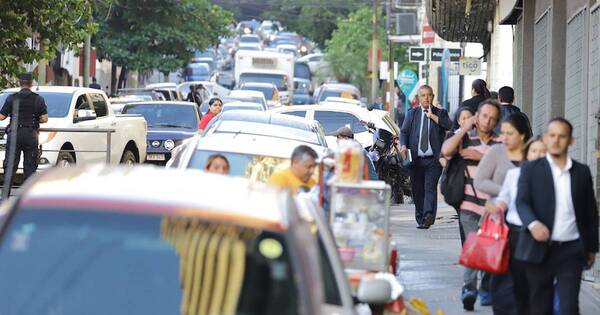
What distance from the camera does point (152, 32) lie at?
177 ft

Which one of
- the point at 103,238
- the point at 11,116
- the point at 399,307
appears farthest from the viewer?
the point at 11,116

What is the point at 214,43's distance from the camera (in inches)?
2256

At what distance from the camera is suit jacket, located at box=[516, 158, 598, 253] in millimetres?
9406

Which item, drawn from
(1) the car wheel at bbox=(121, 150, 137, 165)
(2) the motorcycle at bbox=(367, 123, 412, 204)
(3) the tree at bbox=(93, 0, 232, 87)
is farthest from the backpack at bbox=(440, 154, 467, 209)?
(3) the tree at bbox=(93, 0, 232, 87)

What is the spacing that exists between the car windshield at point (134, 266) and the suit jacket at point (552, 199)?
3.74 meters

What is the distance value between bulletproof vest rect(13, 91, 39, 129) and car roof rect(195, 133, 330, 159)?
6.84 metres

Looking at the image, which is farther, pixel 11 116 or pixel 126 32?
pixel 126 32

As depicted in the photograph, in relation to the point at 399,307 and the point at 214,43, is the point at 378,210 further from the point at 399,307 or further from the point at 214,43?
the point at 214,43

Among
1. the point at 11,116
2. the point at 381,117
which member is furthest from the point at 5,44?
the point at 381,117

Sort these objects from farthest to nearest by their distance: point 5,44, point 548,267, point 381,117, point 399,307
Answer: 1. point 381,117
2. point 5,44
3. point 548,267
4. point 399,307

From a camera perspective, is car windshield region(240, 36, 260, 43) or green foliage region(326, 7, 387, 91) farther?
car windshield region(240, 36, 260, 43)

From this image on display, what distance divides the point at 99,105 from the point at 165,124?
3.79 metres

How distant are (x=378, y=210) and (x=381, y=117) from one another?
715 inches

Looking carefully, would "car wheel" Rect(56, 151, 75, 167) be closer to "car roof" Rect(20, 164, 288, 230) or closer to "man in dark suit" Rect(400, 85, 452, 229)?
"man in dark suit" Rect(400, 85, 452, 229)
